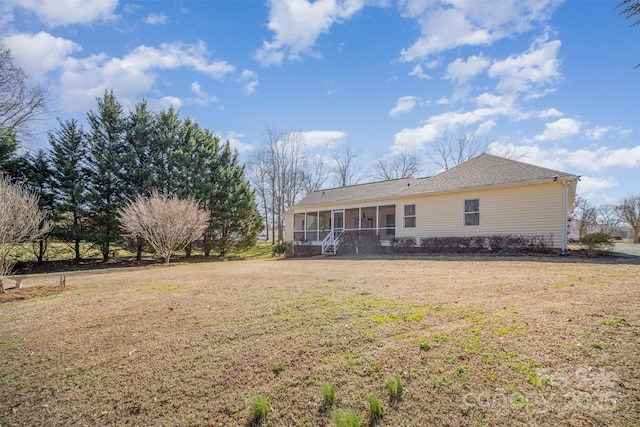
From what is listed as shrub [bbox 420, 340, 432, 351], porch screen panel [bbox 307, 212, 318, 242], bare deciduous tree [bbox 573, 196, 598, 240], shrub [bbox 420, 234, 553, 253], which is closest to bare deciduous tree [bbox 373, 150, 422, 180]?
porch screen panel [bbox 307, 212, 318, 242]

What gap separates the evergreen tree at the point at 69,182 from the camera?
1767 cm

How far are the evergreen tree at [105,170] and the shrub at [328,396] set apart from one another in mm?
20187

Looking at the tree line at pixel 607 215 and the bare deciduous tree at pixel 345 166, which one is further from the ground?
the bare deciduous tree at pixel 345 166

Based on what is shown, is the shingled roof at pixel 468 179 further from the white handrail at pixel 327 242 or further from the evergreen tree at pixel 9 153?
the evergreen tree at pixel 9 153

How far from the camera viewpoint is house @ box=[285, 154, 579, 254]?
12.2 m

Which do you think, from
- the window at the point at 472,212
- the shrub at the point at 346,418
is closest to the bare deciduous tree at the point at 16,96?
the shrub at the point at 346,418

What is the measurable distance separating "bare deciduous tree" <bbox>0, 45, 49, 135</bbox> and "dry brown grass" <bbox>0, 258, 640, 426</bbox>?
22281mm

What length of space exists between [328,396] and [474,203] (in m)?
14.2

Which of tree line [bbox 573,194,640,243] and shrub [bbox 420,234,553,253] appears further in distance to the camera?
tree line [bbox 573,194,640,243]

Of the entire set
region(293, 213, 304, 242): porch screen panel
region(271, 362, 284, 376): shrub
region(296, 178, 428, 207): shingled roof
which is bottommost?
region(271, 362, 284, 376): shrub

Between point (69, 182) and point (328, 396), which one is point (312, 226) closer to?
point (69, 182)

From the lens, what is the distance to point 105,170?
61.9 feet

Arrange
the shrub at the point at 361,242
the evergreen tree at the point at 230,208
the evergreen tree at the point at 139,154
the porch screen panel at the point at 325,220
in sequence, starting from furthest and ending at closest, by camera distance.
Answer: the porch screen panel at the point at 325,220 → the evergreen tree at the point at 230,208 → the evergreen tree at the point at 139,154 → the shrub at the point at 361,242

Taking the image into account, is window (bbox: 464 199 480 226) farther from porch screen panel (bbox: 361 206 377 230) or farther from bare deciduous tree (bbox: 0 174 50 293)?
bare deciduous tree (bbox: 0 174 50 293)
